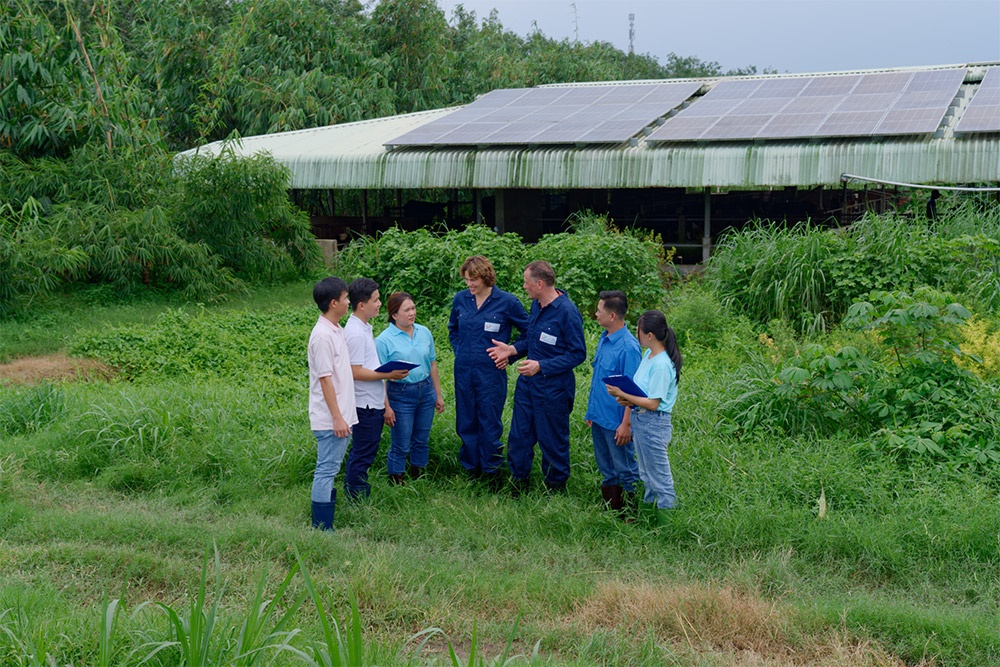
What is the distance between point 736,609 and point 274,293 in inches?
431

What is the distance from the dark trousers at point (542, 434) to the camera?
6.26 metres

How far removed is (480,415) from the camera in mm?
6461

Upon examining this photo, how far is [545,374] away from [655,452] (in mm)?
914

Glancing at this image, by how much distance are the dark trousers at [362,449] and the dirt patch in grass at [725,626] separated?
2.02 metres

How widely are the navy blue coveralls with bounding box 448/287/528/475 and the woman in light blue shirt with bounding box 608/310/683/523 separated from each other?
3.38ft

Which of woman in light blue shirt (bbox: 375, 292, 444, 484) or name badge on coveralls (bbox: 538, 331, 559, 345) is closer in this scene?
name badge on coveralls (bbox: 538, 331, 559, 345)

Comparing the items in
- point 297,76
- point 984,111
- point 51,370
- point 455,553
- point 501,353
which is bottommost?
point 455,553

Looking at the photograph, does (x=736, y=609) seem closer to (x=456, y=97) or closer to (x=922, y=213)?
(x=922, y=213)

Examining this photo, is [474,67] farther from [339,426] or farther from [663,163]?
[339,426]

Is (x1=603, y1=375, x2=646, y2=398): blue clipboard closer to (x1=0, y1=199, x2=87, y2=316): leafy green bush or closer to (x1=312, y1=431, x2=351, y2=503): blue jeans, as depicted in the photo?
(x1=312, y1=431, x2=351, y2=503): blue jeans

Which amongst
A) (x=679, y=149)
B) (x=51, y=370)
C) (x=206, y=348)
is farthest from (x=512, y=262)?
(x=51, y=370)

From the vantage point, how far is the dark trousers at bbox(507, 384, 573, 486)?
6.26 metres

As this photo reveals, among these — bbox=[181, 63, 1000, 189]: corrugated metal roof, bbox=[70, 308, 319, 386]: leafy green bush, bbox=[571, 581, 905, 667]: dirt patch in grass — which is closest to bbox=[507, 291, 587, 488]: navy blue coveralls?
bbox=[571, 581, 905, 667]: dirt patch in grass

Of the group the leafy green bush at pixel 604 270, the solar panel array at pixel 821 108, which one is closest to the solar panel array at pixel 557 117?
the solar panel array at pixel 821 108
